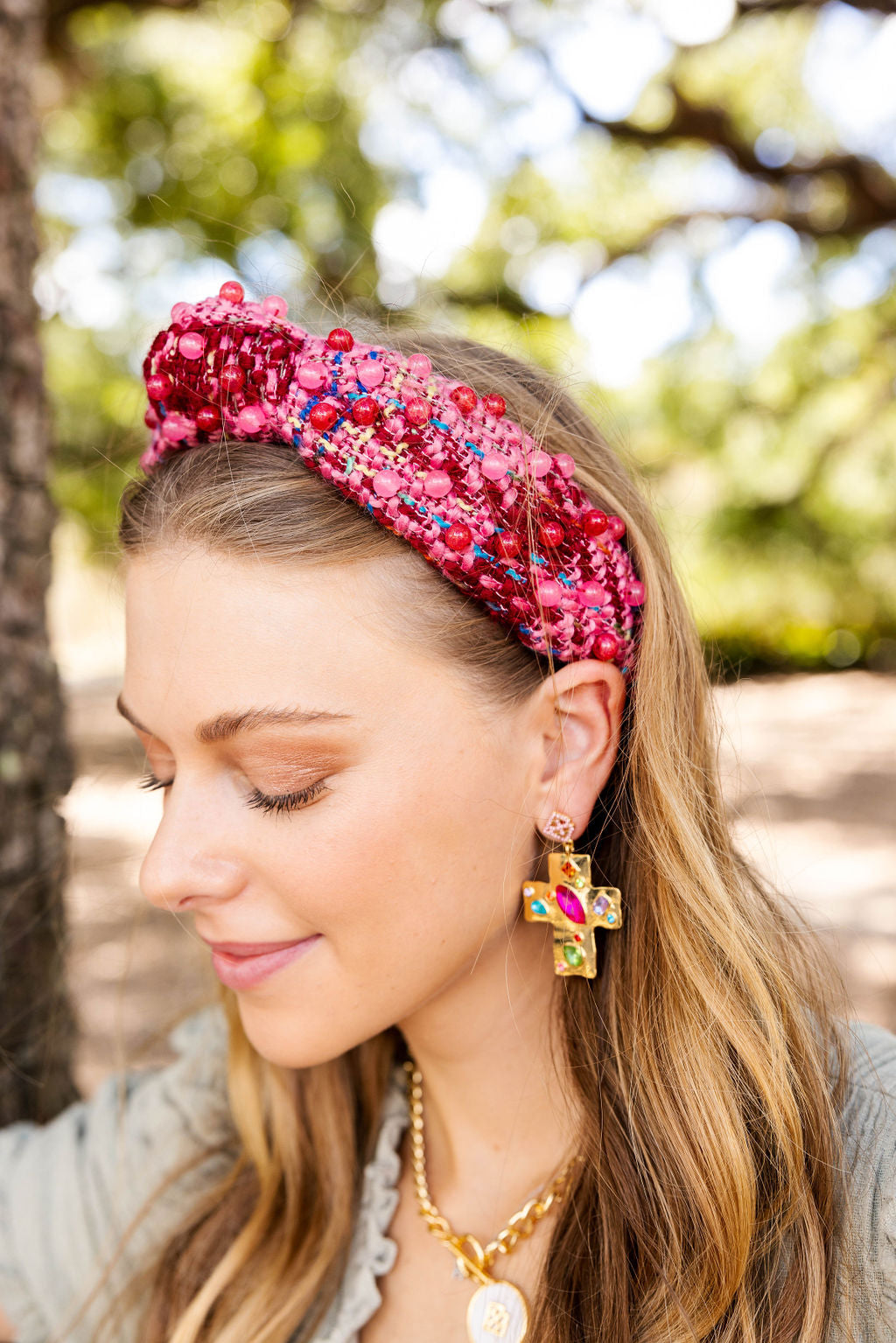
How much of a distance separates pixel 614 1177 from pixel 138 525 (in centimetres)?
109

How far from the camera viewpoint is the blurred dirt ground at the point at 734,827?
6.66 ft

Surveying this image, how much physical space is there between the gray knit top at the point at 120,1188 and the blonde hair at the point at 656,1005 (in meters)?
0.12

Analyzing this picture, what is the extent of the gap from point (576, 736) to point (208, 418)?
665 millimetres

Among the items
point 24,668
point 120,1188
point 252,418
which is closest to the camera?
point 252,418

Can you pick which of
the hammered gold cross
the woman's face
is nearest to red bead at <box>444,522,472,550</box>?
the woman's face

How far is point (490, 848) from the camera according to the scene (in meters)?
1.33

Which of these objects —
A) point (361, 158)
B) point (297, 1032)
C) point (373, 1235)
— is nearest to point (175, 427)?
point (297, 1032)

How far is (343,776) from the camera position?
1.25 metres

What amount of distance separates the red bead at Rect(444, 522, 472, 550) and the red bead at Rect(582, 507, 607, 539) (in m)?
0.17

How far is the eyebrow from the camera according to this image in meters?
1.23

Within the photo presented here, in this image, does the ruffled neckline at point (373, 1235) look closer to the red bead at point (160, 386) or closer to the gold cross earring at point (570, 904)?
the gold cross earring at point (570, 904)

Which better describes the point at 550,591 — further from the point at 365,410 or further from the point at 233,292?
the point at 233,292

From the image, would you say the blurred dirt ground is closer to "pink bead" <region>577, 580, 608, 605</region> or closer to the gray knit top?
the gray knit top

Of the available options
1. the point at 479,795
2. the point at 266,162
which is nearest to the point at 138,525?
the point at 479,795
